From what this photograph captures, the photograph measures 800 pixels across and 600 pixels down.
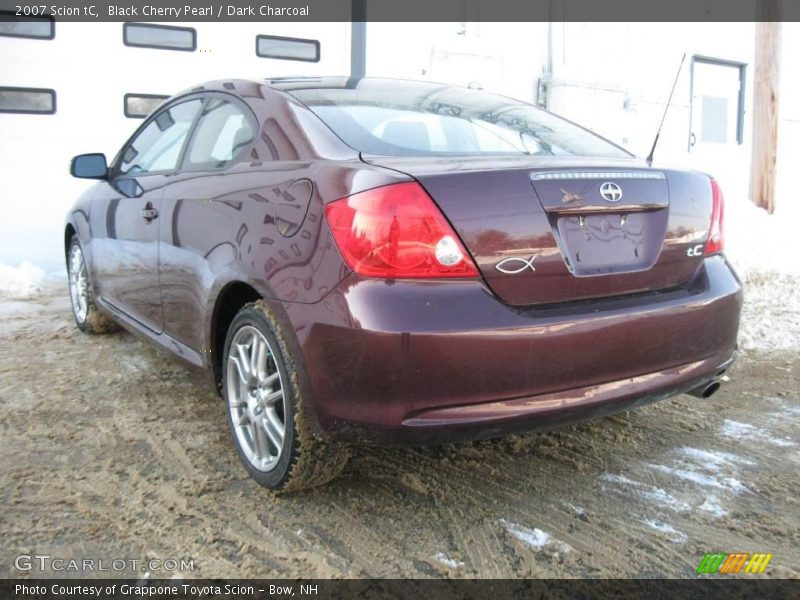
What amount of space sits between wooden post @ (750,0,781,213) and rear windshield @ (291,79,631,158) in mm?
6586

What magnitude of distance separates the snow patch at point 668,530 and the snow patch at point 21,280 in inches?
213

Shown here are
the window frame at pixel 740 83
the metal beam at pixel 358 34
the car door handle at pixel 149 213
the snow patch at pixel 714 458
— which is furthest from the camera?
the window frame at pixel 740 83

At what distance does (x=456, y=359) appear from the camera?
1.95 meters

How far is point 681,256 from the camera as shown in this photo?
2355mm

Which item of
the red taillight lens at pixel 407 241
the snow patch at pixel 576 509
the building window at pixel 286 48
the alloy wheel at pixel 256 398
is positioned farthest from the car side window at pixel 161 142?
the building window at pixel 286 48

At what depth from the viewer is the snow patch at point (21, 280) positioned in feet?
19.8

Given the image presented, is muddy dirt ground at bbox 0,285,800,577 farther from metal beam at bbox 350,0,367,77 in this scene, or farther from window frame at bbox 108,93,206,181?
metal beam at bbox 350,0,367,77

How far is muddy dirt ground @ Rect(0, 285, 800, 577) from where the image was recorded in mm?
2098

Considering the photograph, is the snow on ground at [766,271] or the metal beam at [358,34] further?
the metal beam at [358,34]

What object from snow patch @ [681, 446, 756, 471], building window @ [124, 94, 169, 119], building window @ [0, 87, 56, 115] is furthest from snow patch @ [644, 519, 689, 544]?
building window @ [0, 87, 56, 115]

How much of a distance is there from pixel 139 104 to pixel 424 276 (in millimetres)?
5751

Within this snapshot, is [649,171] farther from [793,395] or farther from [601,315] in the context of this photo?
[793,395]

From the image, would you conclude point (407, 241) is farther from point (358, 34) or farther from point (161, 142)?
point (358, 34)

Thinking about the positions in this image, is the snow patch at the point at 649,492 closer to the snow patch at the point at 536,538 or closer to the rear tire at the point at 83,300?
the snow patch at the point at 536,538
